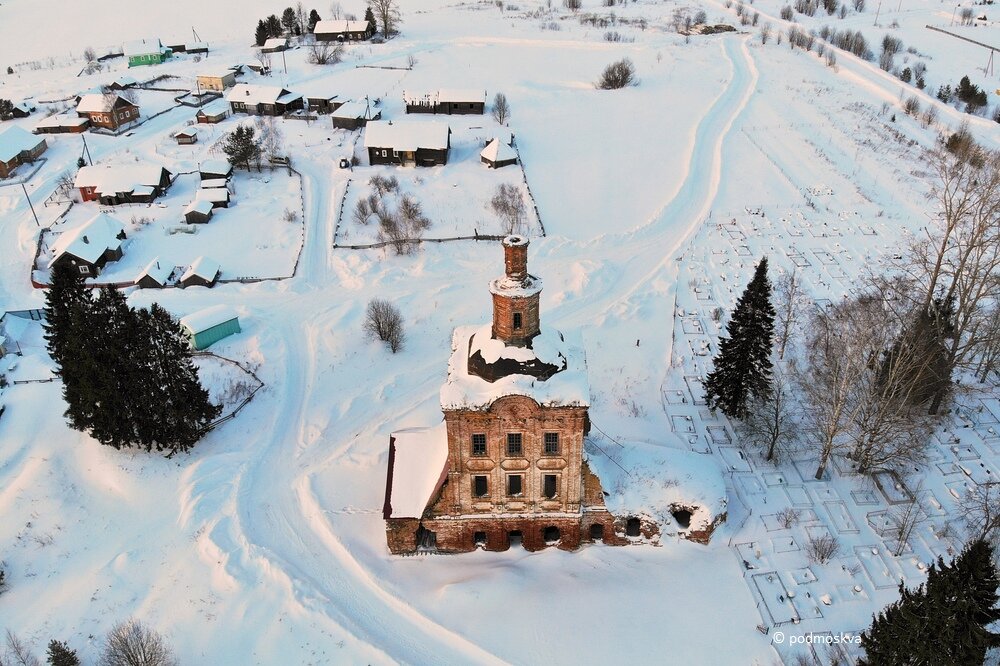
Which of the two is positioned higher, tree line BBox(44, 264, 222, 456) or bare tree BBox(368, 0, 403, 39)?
bare tree BBox(368, 0, 403, 39)

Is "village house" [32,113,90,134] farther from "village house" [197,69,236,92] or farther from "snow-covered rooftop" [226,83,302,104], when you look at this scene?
"village house" [197,69,236,92]

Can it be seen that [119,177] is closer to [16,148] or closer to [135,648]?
[16,148]

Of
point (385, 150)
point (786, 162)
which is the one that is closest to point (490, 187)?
point (385, 150)

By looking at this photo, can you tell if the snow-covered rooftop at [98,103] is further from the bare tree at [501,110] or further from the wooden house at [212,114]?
the bare tree at [501,110]

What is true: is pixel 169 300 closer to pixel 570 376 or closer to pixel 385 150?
pixel 385 150

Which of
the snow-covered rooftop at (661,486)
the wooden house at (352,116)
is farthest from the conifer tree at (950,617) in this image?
the wooden house at (352,116)

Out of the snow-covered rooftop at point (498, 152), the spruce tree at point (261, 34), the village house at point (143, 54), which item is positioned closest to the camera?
the snow-covered rooftop at point (498, 152)

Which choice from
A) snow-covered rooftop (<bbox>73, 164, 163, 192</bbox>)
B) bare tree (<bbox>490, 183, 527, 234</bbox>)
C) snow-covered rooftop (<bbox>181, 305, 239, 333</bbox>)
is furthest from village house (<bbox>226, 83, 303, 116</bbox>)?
snow-covered rooftop (<bbox>181, 305, 239, 333</bbox>)

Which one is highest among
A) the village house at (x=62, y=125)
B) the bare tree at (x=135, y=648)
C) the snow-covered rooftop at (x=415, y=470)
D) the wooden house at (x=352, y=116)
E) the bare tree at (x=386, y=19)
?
the bare tree at (x=386, y=19)
